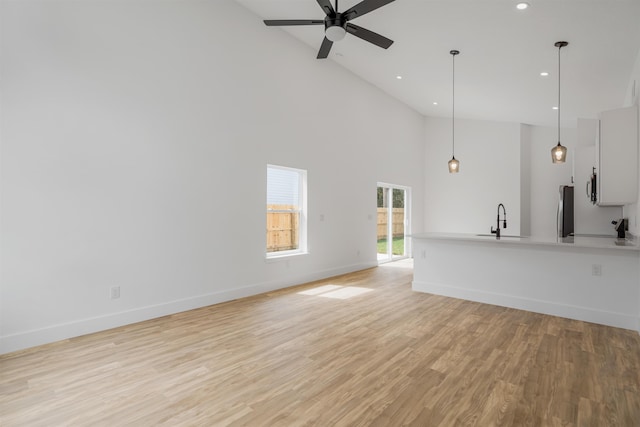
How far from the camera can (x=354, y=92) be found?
716 centimetres

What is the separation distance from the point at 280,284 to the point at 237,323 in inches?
68.9

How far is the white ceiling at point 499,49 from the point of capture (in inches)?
142

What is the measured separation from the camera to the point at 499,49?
4.52 m

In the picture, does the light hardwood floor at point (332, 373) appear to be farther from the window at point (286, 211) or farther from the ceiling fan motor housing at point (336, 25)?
the ceiling fan motor housing at point (336, 25)

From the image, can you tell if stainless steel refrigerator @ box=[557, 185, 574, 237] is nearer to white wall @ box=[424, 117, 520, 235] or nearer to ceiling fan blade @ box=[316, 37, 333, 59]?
white wall @ box=[424, 117, 520, 235]

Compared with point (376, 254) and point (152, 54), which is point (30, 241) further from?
point (376, 254)

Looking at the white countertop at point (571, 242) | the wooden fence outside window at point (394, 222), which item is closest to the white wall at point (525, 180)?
the wooden fence outside window at point (394, 222)

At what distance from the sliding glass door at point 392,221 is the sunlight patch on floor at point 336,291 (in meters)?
2.76

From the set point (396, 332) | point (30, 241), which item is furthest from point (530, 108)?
point (30, 241)

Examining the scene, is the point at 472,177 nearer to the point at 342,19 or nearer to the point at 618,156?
the point at 618,156

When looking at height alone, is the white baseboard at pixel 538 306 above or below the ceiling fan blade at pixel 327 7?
below

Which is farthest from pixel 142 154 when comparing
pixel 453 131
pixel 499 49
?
pixel 453 131

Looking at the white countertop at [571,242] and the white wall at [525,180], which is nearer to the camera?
the white countertop at [571,242]

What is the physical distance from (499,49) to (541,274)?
2937mm
